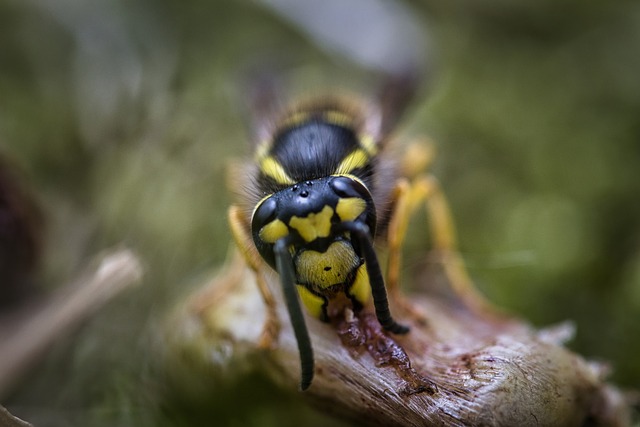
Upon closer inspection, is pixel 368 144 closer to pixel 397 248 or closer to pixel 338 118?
pixel 338 118

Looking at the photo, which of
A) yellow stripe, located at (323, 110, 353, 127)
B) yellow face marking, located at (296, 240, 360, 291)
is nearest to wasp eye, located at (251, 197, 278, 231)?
yellow face marking, located at (296, 240, 360, 291)

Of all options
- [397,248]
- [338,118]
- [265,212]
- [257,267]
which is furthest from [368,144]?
[265,212]

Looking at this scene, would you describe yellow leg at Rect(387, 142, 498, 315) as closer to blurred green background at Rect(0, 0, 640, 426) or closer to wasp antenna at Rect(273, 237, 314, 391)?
blurred green background at Rect(0, 0, 640, 426)

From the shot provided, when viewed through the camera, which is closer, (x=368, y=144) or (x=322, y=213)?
(x=322, y=213)

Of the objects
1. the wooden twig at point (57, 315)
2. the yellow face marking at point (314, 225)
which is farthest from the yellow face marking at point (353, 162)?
the wooden twig at point (57, 315)

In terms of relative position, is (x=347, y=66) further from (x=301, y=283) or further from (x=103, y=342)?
(x=301, y=283)

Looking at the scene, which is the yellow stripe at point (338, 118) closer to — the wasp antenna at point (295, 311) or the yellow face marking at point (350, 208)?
the yellow face marking at point (350, 208)
